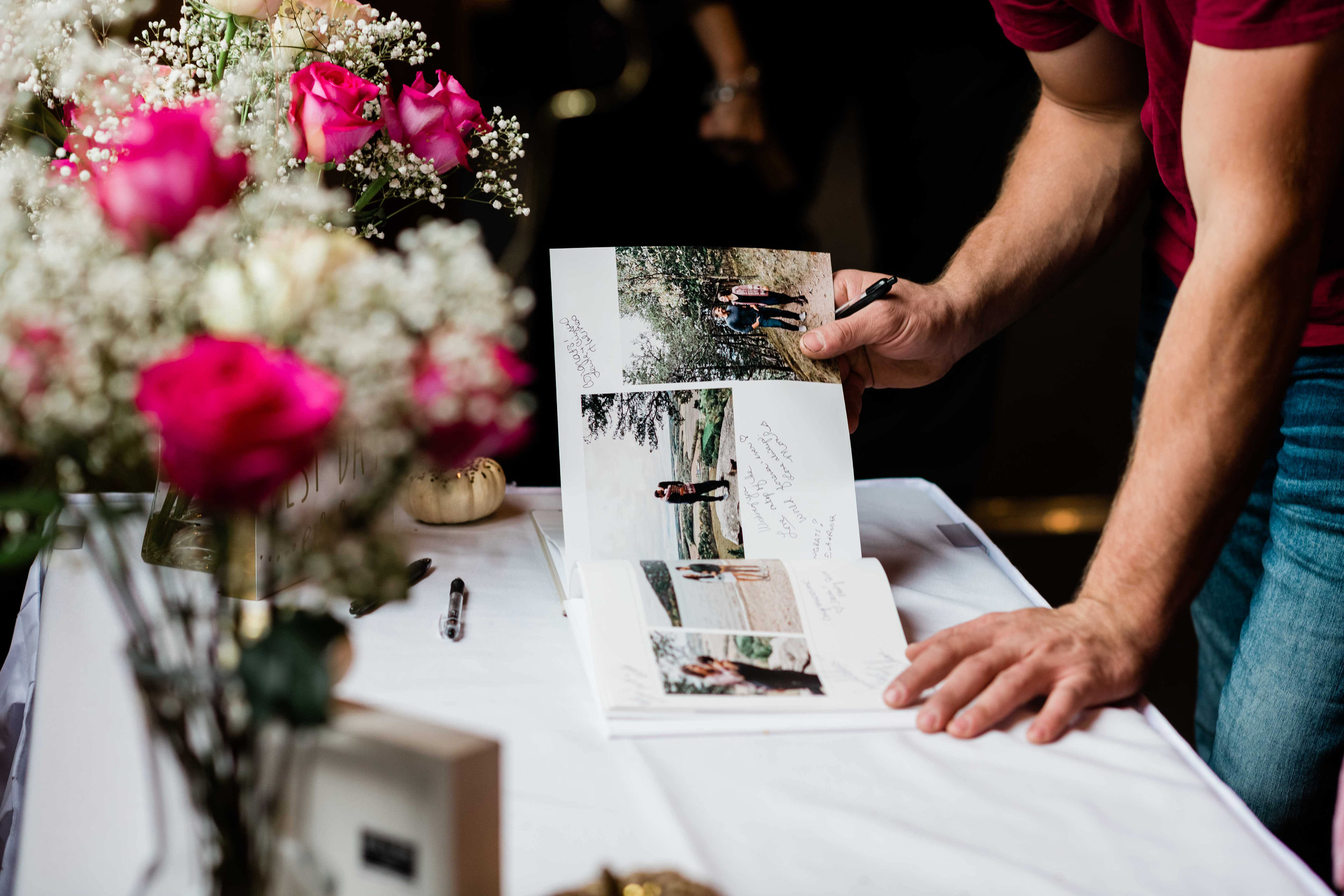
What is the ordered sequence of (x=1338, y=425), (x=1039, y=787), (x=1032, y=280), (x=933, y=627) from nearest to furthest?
(x=1039, y=787), (x=933, y=627), (x=1338, y=425), (x=1032, y=280)

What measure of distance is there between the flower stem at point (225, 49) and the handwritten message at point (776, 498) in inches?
23.2

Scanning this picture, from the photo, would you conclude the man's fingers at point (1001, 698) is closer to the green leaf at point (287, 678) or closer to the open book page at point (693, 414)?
the open book page at point (693, 414)

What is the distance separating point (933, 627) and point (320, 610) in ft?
2.24

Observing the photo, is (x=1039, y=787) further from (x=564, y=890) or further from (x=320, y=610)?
(x=320, y=610)

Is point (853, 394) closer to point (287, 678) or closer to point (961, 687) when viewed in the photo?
point (961, 687)

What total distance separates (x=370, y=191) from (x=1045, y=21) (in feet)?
2.87

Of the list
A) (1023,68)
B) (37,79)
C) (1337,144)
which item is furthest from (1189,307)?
(1023,68)

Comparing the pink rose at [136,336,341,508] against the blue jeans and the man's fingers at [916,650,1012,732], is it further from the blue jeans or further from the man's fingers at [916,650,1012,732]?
the blue jeans

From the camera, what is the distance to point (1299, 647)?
1.01 metres

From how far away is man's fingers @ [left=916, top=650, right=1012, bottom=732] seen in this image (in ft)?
2.47

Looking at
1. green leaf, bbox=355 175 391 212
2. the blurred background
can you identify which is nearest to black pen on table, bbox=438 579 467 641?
green leaf, bbox=355 175 391 212

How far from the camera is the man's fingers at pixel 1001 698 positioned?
75 cm

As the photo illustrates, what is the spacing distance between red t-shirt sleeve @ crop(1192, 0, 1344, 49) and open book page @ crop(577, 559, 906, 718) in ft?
1.76

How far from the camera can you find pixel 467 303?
39cm
